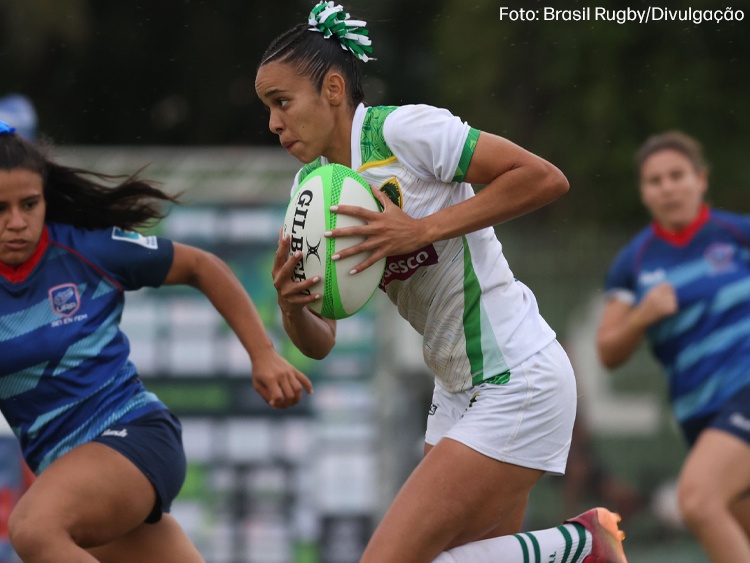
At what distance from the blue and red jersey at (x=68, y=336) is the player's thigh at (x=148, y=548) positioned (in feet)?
1.36

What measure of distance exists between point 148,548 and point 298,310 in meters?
1.19

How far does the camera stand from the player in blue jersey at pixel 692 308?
6340 mm

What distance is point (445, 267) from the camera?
14.0 ft

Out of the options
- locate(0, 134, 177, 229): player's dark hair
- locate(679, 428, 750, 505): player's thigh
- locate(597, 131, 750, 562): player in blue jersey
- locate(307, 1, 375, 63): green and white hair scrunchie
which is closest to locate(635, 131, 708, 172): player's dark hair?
locate(597, 131, 750, 562): player in blue jersey

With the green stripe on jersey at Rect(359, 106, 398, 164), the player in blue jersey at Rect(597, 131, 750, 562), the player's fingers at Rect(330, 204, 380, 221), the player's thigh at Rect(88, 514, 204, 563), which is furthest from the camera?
the player in blue jersey at Rect(597, 131, 750, 562)

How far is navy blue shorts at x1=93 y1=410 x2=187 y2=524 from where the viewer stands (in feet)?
15.1

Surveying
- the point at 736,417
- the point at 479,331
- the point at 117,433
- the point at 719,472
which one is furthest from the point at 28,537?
the point at 736,417

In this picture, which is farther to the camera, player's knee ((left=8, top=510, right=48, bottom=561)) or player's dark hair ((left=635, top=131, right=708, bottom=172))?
player's dark hair ((left=635, top=131, right=708, bottom=172))

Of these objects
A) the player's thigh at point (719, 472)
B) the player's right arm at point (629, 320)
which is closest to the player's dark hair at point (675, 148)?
the player's right arm at point (629, 320)

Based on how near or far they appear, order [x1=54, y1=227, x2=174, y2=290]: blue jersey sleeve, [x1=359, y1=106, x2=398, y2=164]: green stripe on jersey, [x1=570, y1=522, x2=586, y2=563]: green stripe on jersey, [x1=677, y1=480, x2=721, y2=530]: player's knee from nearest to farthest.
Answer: [x1=359, y1=106, x2=398, y2=164]: green stripe on jersey < [x1=570, y1=522, x2=586, y2=563]: green stripe on jersey < [x1=54, y1=227, x2=174, y2=290]: blue jersey sleeve < [x1=677, y1=480, x2=721, y2=530]: player's knee

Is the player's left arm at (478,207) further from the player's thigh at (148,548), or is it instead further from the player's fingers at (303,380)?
the player's thigh at (148,548)

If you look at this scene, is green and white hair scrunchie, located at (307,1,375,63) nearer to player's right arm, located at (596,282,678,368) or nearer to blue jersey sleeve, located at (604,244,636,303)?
player's right arm, located at (596,282,678,368)

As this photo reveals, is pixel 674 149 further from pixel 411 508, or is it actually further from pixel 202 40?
pixel 202 40

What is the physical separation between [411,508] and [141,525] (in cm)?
126
